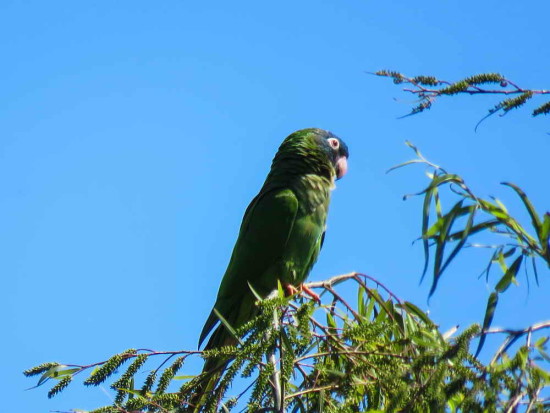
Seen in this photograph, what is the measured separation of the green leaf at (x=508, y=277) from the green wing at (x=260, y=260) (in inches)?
93.8

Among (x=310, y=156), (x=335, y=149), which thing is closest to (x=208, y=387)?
(x=310, y=156)

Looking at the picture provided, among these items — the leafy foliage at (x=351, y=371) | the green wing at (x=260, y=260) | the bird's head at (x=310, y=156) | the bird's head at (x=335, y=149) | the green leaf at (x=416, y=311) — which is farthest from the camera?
the bird's head at (x=335, y=149)

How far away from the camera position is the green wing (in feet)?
16.0

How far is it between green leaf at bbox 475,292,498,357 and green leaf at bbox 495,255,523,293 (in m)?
0.06

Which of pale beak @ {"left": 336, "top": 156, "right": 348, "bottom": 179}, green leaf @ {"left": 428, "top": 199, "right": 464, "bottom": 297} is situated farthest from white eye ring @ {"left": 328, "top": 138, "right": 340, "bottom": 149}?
green leaf @ {"left": 428, "top": 199, "right": 464, "bottom": 297}

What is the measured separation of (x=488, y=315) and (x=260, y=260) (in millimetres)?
2601

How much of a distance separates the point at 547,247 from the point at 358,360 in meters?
0.77

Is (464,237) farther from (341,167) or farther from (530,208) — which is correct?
(341,167)

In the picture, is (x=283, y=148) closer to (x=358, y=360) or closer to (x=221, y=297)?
(x=221, y=297)

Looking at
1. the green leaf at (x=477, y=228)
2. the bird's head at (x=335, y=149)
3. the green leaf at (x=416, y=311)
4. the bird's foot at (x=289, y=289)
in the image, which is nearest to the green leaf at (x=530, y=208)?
the green leaf at (x=477, y=228)

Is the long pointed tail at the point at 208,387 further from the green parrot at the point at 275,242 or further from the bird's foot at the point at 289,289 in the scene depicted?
the green parrot at the point at 275,242

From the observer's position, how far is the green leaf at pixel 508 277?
2.57 meters

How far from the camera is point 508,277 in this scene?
2574mm

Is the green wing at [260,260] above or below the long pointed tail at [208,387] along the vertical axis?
above
